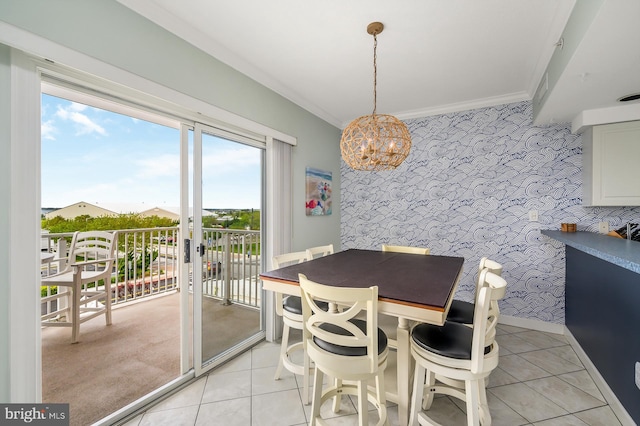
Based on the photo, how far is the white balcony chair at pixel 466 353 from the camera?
1.31 metres

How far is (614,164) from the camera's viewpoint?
8.10 feet

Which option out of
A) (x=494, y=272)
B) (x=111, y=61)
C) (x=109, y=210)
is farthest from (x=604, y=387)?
(x=109, y=210)

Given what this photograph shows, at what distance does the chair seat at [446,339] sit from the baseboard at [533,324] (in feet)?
6.79

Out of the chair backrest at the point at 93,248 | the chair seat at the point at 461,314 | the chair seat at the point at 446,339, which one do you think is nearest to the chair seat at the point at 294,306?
the chair seat at the point at 446,339

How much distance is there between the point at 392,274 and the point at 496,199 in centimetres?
219

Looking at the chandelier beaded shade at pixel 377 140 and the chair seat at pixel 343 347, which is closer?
the chair seat at pixel 343 347

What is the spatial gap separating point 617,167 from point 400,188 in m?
2.07

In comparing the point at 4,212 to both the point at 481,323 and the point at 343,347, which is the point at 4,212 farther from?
the point at 481,323

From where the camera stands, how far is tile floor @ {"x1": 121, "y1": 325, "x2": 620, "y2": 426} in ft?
5.57

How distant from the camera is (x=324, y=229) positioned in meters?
3.78

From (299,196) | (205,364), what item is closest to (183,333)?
(205,364)

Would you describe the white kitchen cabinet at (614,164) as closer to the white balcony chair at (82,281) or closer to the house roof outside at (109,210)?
the house roof outside at (109,210)

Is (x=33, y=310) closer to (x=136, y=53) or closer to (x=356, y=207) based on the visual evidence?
(x=136, y=53)

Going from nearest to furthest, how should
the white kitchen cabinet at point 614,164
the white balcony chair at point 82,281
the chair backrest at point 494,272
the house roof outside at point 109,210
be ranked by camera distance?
the chair backrest at point 494,272
the white kitchen cabinet at point 614,164
the white balcony chair at point 82,281
the house roof outside at point 109,210
